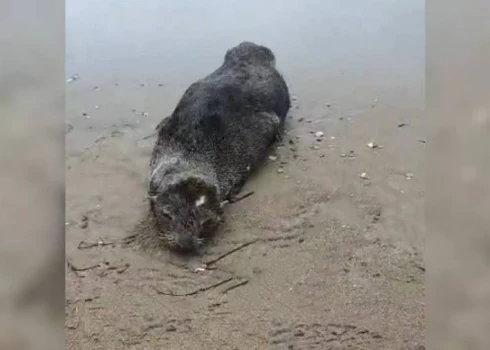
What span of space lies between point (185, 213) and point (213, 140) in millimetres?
290

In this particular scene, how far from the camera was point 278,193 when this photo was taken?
1.45m

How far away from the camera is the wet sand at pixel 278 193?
3.46 ft
